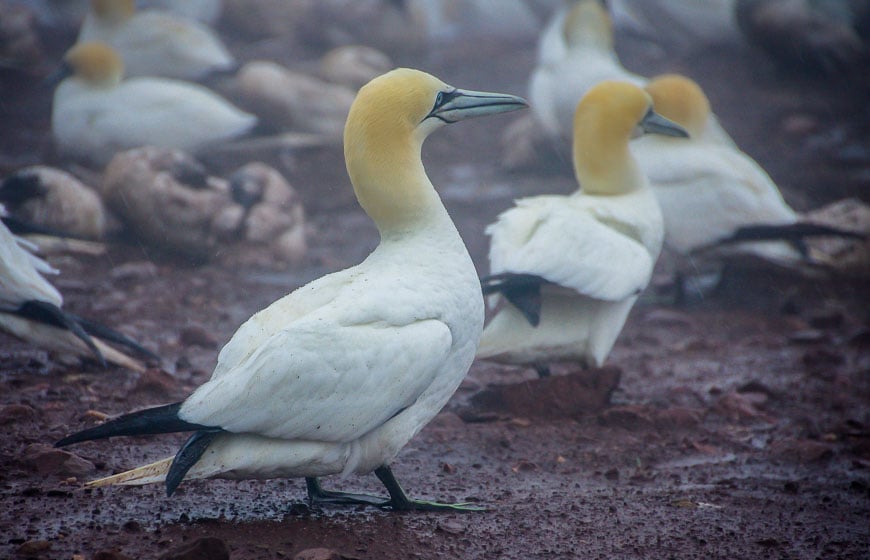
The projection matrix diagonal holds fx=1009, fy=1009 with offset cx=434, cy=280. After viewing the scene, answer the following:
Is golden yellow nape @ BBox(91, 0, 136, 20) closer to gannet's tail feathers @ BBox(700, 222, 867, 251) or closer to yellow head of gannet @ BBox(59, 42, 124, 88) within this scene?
yellow head of gannet @ BBox(59, 42, 124, 88)

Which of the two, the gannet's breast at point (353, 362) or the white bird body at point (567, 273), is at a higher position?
the gannet's breast at point (353, 362)

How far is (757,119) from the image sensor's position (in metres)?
12.0

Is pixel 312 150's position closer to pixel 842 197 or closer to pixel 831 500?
pixel 842 197

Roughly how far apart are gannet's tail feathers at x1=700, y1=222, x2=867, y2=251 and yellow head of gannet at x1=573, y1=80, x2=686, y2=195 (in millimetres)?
1487

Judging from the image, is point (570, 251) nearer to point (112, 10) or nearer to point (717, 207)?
point (717, 207)

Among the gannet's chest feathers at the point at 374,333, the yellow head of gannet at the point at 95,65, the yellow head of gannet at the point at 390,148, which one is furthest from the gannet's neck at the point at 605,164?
the yellow head of gannet at the point at 95,65

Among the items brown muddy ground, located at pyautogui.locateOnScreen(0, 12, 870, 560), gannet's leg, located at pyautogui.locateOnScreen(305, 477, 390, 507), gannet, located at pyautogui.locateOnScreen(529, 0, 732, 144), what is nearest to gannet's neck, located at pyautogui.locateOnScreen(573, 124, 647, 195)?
brown muddy ground, located at pyautogui.locateOnScreen(0, 12, 870, 560)

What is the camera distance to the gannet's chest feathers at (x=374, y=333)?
3.53 metres

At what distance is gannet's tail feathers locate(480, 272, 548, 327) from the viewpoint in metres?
5.14

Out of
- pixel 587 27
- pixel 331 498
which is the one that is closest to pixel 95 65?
pixel 587 27

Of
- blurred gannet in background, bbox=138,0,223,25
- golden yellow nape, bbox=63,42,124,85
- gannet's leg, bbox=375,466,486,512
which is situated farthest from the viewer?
blurred gannet in background, bbox=138,0,223,25

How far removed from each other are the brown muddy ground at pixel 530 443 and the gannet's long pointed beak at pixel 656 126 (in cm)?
145

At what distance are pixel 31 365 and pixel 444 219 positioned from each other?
8.96 feet

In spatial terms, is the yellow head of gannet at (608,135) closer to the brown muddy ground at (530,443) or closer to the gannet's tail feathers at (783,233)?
the brown muddy ground at (530,443)
